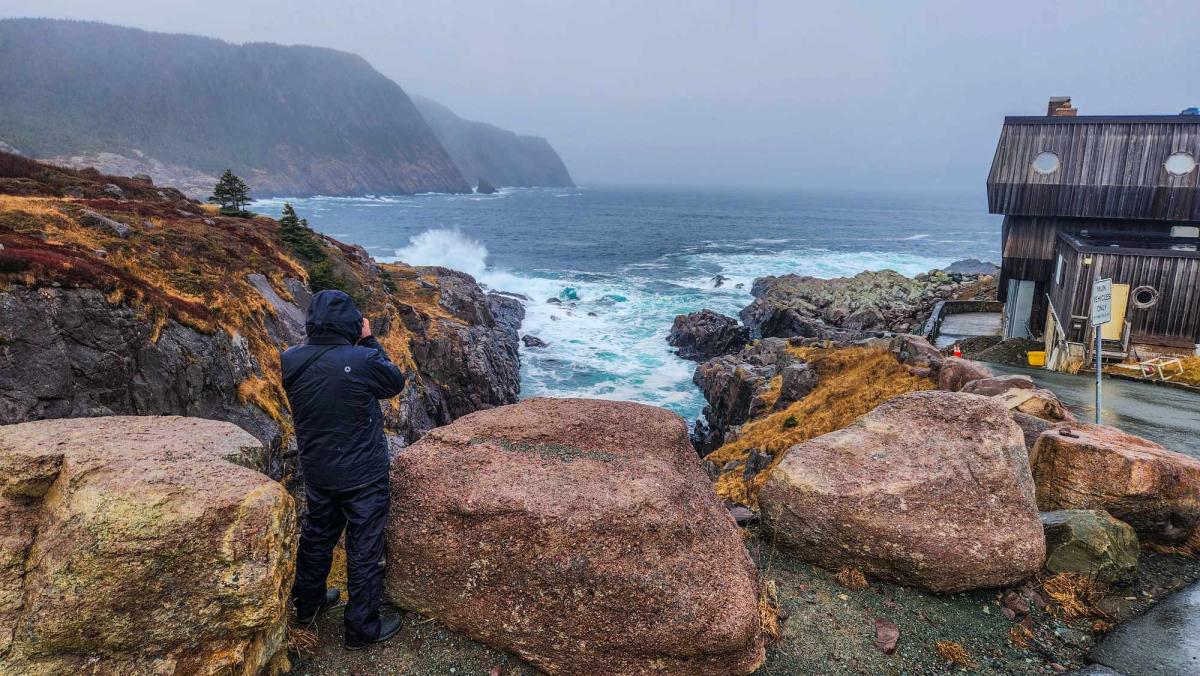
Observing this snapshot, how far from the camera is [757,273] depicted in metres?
74.1

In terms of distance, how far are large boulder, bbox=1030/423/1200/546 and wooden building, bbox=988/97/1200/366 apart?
44.5ft

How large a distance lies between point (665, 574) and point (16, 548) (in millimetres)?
4797

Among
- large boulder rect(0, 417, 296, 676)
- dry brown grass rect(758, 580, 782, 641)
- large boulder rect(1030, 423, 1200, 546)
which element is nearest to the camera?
large boulder rect(0, 417, 296, 676)

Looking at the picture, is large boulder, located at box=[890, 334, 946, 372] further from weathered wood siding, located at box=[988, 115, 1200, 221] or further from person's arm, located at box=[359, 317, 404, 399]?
person's arm, located at box=[359, 317, 404, 399]

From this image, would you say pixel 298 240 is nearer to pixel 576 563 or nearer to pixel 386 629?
pixel 386 629

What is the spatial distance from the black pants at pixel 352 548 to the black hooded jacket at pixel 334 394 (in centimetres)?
18

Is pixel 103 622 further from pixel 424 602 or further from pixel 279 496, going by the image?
pixel 424 602

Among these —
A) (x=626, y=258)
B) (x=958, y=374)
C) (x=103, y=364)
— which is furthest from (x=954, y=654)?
(x=626, y=258)

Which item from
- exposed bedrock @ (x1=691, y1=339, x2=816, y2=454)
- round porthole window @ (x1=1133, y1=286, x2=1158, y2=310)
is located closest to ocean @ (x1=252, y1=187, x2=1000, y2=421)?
exposed bedrock @ (x1=691, y1=339, x2=816, y2=454)

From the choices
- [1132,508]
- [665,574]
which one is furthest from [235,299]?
[1132,508]

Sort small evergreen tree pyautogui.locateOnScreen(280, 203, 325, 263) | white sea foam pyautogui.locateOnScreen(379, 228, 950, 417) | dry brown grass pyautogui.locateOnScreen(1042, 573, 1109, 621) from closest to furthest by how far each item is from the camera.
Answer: dry brown grass pyautogui.locateOnScreen(1042, 573, 1109, 621)
small evergreen tree pyautogui.locateOnScreen(280, 203, 325, 263)
white sea foam pyautogui.locateOnScreen(379, 228, 950, 417)

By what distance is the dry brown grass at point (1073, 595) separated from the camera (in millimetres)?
6148

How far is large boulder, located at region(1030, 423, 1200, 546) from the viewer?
7223 millimetres

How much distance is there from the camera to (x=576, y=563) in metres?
5.19
